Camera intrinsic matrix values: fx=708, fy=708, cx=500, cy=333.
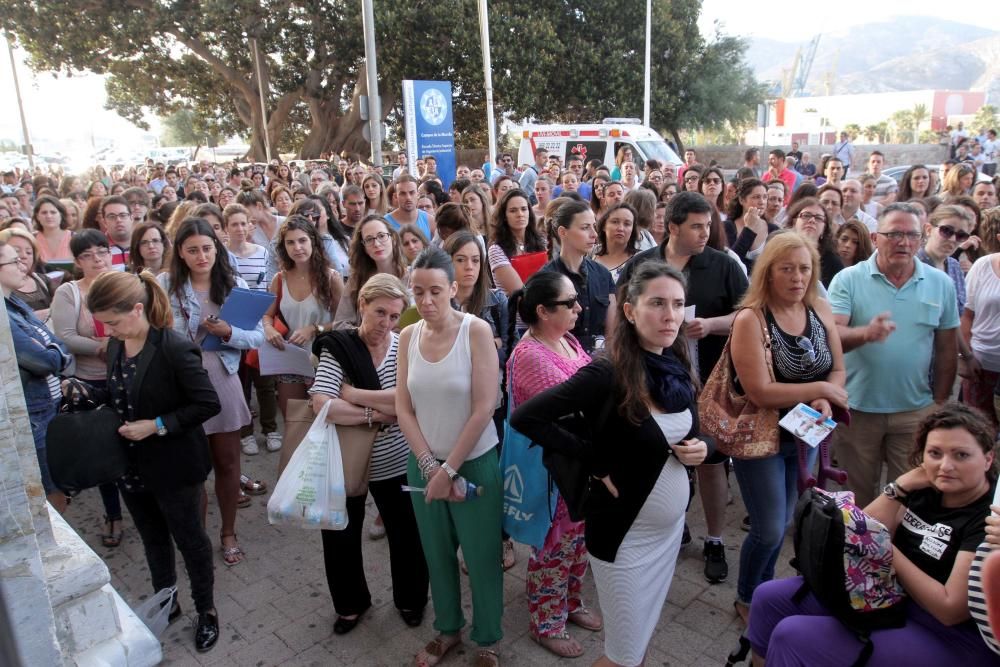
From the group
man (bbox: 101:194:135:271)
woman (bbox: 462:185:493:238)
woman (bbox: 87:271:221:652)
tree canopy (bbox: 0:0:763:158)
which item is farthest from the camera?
tree canopy (bbox: 0:0:763:158)

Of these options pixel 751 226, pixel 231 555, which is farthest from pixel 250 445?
pixel 751 226

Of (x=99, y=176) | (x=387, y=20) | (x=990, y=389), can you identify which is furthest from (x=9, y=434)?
(x=387, y=20)

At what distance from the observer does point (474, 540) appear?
9.77ft

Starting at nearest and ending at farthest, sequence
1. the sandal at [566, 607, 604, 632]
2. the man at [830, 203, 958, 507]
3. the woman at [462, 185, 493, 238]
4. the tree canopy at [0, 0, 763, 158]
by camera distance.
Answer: the sandal at [566, 607, 604, 632] → the man at [830, 203, 958, 507] → the woman at [462, 185, 493, 238] → the tree canopy at [0, 0, 763, 158]

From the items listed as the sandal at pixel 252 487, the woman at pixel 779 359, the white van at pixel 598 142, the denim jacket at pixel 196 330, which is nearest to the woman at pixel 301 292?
the denim jacket at pixel 196 330

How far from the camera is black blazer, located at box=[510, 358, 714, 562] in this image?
8.07ft

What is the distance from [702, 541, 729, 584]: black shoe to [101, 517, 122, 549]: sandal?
11.5ft

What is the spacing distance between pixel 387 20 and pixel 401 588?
22158mm

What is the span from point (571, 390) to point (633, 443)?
280 millimetres

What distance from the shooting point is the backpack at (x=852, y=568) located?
88.9 inches

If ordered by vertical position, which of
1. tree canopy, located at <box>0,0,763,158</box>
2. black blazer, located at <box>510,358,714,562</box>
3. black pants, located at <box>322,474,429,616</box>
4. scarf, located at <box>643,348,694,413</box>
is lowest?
black pants, located at <box>322,474,429,616</box>

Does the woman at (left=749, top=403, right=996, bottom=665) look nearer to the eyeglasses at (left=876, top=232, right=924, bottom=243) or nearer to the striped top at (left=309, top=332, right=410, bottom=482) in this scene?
the eyeglasses at (left=876, top=232, right=924, bottom=243)

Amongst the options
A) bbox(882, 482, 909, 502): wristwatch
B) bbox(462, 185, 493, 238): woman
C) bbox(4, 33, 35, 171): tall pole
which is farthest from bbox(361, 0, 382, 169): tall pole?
bbox(4, 33, 35, 171): tall pole

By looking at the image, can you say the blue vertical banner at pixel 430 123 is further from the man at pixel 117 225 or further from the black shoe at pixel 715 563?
the black shoe at pixel 715 563
